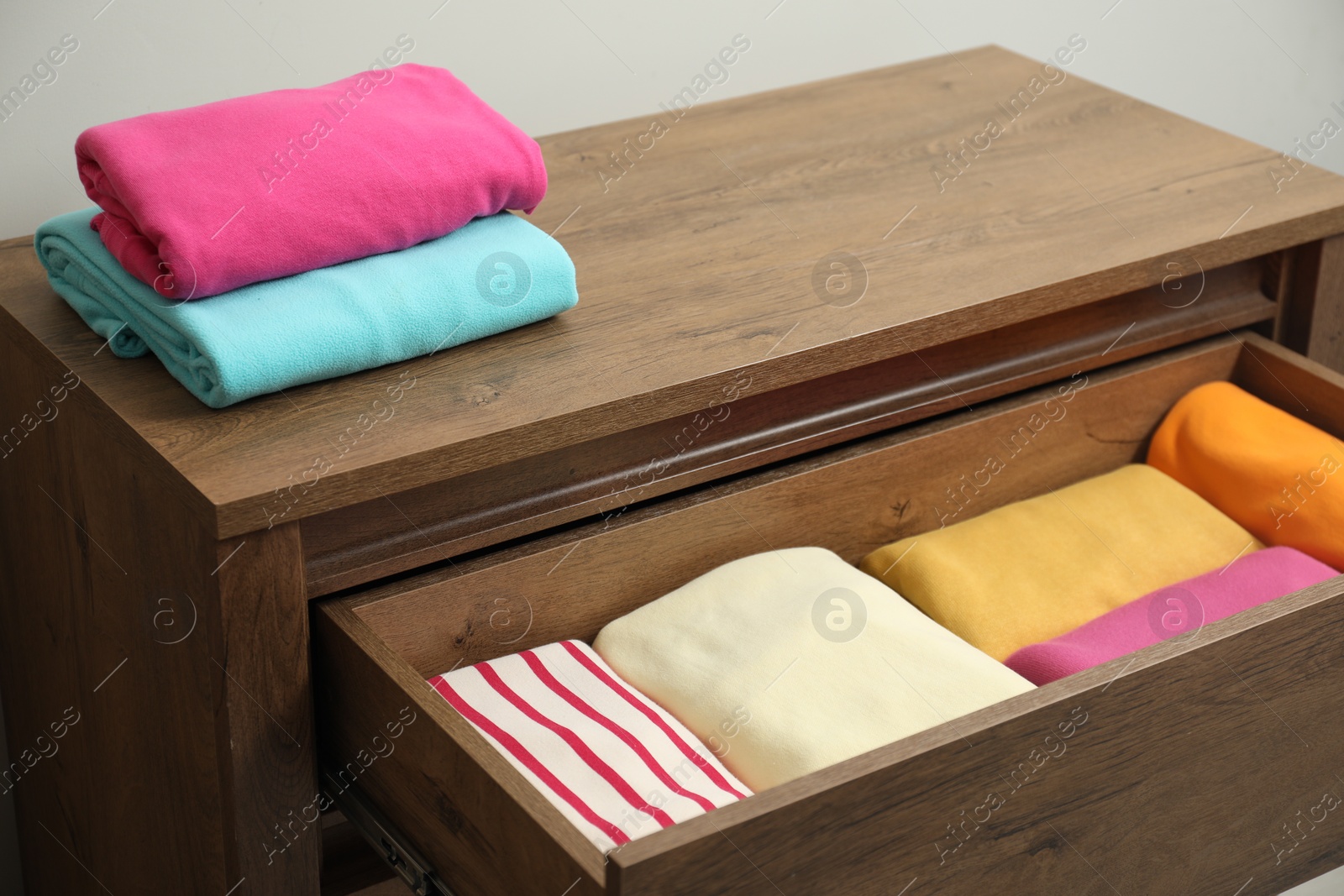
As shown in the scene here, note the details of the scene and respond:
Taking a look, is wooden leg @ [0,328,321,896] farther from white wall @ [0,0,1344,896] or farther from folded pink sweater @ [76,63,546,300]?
white wall @ [0,0,1344,896]

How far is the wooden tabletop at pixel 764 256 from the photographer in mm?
829

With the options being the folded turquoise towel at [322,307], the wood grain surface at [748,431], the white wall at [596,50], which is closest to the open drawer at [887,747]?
the wood grain surface at [748,431]

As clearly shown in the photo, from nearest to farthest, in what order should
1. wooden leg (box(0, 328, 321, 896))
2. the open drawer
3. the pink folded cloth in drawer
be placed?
the open drawer, wooden leg (box(0, 328, 321, 896)), the pink folded cloth in drawer

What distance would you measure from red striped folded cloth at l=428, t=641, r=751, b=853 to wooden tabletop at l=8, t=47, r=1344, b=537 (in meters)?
0.15

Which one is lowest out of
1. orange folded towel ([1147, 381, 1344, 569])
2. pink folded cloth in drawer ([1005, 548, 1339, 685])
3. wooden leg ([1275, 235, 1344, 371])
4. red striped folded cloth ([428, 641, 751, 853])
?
red striped folded cloth ([428, 641, 751, 853])

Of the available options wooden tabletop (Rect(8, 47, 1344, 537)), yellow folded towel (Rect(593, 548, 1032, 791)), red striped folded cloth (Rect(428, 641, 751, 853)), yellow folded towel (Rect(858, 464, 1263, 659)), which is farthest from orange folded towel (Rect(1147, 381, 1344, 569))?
red striped folded cloth (Rect(428, 641, 751, 853))

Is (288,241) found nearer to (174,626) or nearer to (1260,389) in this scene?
(174,626)

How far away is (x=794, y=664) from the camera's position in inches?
36.2

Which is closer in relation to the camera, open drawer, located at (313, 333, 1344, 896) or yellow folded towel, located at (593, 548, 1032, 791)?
open drawer, located at (313, 333, 1344, 896)

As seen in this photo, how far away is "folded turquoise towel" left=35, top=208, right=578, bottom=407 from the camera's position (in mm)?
829

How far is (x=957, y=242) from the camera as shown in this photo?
42.8 inches

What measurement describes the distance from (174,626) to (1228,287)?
34.8 inches

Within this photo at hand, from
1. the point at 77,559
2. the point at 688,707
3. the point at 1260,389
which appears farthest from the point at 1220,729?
the point at 77,559

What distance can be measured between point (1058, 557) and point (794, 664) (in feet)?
0.88
